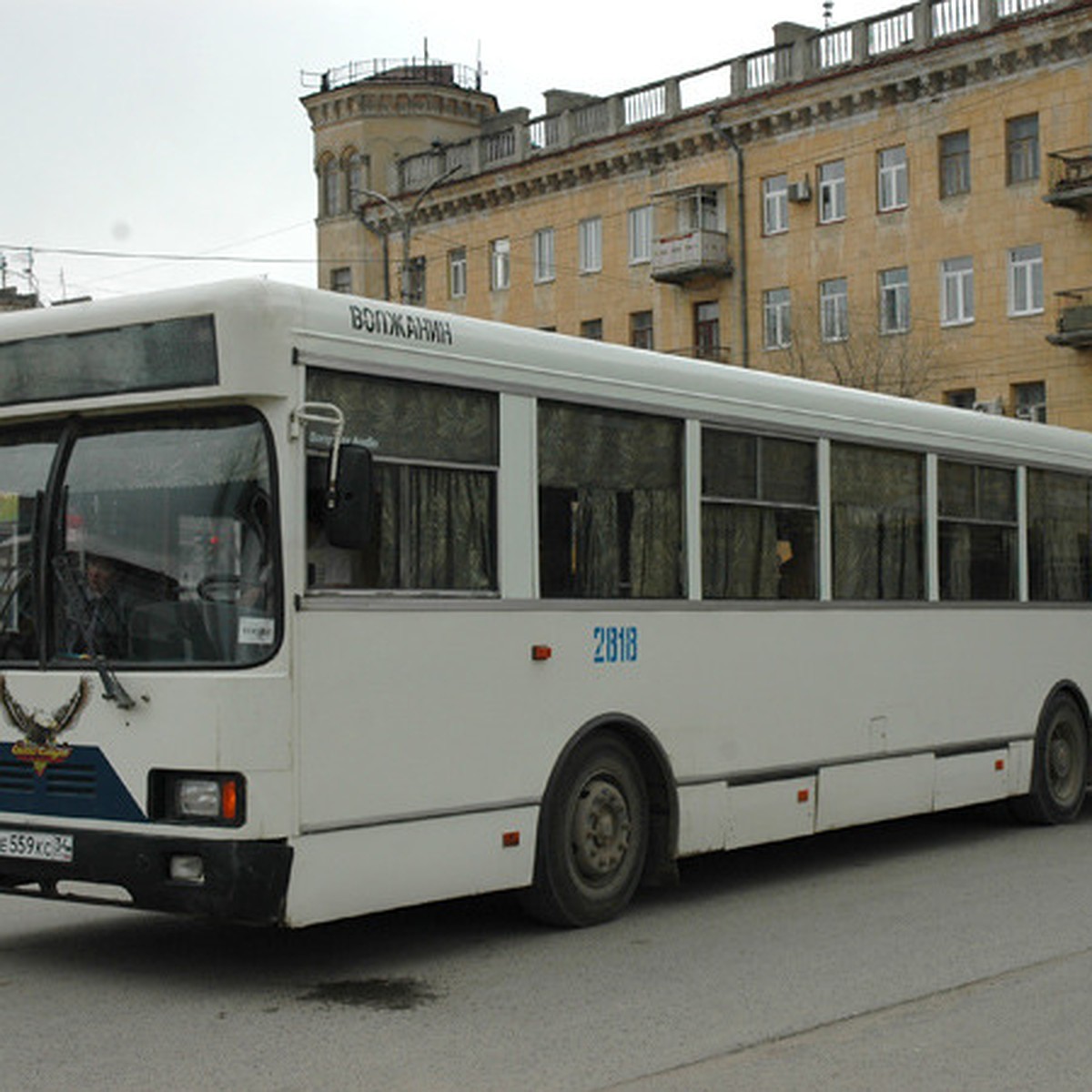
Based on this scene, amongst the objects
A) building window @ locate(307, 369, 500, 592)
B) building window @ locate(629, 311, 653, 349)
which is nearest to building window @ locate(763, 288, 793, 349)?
building window @ locate(629, 311, 653, 349)

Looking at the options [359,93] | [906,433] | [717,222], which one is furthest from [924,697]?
[359,93]

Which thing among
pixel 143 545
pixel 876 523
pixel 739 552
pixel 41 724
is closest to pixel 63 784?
pixel 41 724

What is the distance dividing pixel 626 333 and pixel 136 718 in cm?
4775

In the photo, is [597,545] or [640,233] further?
[640,233]

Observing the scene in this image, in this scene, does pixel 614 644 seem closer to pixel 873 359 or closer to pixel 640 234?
pixel 873 359

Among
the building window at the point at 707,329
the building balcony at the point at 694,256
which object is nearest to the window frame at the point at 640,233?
the building balcony at the point at 694,256

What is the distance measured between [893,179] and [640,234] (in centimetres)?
909

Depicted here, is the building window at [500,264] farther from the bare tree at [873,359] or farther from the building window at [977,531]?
the building window at [977,531]

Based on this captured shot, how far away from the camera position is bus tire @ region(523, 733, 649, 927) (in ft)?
30.9

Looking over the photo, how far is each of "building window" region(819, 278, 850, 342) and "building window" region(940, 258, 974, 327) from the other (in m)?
2.69

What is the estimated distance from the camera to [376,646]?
27.9ft

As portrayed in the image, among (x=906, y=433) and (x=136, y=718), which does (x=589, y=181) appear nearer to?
(x=906, y=433)

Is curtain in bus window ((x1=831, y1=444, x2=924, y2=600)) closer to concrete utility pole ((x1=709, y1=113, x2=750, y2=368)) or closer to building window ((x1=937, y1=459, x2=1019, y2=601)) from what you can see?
building window ((x1=937, y1=459, x2=1019, y2=601))

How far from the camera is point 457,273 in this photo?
6172cm
